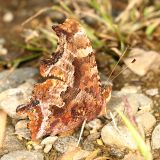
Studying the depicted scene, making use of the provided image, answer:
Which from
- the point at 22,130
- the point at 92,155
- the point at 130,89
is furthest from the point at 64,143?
the point at 130,89

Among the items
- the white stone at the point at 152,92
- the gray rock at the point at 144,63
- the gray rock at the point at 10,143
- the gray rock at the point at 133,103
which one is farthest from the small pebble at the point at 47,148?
the gray rock at the point at 144,63

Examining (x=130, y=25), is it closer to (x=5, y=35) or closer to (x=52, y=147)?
(x=5, y=35)

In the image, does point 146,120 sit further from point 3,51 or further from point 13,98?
point 3,51

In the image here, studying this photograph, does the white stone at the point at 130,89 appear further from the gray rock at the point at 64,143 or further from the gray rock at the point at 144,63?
the gray rock at the point at 64,143

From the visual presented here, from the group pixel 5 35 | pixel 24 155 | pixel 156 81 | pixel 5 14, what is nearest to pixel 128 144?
pixel 24 155

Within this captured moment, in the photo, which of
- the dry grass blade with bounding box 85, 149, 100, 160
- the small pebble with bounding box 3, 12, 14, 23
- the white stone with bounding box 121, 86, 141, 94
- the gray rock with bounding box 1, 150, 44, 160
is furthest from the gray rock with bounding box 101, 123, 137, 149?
the small pebble with bounding box 3, 12, 14, 23

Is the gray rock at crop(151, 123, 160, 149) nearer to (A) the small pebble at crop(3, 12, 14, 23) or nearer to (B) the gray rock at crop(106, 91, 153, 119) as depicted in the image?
(B) the gray rock at crop(106, 91, 153, 119)
